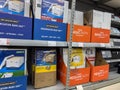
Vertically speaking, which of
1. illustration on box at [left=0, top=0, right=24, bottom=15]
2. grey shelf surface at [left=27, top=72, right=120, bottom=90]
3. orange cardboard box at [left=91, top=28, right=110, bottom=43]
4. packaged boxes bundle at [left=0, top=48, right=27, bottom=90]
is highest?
illustration on box at [left=0, top=0, right=24, bottom=15]

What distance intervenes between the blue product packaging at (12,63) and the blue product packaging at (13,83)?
0.09 ft

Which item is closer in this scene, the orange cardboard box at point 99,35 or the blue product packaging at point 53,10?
the blue product packaging at point 53,10

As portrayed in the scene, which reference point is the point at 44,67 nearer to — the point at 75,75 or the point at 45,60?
the point at 45,60

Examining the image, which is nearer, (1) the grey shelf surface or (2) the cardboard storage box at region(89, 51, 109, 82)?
(1) the grey shelf surface

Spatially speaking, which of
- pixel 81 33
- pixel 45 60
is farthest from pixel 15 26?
pixel 81 33

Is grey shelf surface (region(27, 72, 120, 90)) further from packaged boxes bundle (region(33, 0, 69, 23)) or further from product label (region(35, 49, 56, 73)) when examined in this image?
packaged boxes bundle (region(33, 0, 69, 23))

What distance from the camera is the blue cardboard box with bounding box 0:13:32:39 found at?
3.06 feet

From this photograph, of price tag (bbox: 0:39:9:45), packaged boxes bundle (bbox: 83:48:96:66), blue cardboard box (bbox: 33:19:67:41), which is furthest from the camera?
packaged boxes bundle (bbox: 83:48:96:66)

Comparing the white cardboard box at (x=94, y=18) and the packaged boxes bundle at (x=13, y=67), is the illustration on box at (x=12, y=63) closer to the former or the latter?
the packaged boxes bundle at (x=13, y=67)

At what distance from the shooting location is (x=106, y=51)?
6.90 feet

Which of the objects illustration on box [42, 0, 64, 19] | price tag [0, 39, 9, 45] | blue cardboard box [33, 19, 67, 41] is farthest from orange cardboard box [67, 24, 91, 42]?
price tag [0, 39, 9, 45]

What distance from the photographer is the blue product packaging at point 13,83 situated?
954mm

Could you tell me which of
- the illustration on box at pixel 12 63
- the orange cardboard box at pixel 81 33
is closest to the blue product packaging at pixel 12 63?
the illustration on box at pixel 12 63

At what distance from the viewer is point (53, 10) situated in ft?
3.85
